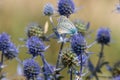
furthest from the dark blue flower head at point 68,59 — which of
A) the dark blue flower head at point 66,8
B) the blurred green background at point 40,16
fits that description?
the blurred green background at point 40,16

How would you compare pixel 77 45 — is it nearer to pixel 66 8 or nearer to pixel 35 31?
pixel 66 8

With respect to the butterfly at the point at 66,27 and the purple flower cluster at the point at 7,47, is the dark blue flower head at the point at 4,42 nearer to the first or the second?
the purple flower cluster at the point at 7,47

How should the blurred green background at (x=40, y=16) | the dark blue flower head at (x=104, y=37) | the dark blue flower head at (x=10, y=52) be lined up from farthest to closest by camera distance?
the blurred green background at (x=40, y=16) < the dark blue flower head at (x=104, y=37) < the dark blue flower head at (x=10, y=52)

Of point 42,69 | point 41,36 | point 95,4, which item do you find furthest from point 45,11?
point 95,4

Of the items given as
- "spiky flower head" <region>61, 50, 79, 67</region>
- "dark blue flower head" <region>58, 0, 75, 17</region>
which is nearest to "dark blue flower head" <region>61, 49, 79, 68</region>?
"spiky flower head" <region>61, 50, 79, 67</region>

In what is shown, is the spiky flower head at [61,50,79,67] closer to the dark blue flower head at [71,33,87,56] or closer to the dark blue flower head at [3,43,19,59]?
the dark blue flower head at [71,33,87,56]

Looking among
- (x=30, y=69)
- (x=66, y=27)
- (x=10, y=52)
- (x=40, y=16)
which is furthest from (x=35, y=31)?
(x=40, y=16)
